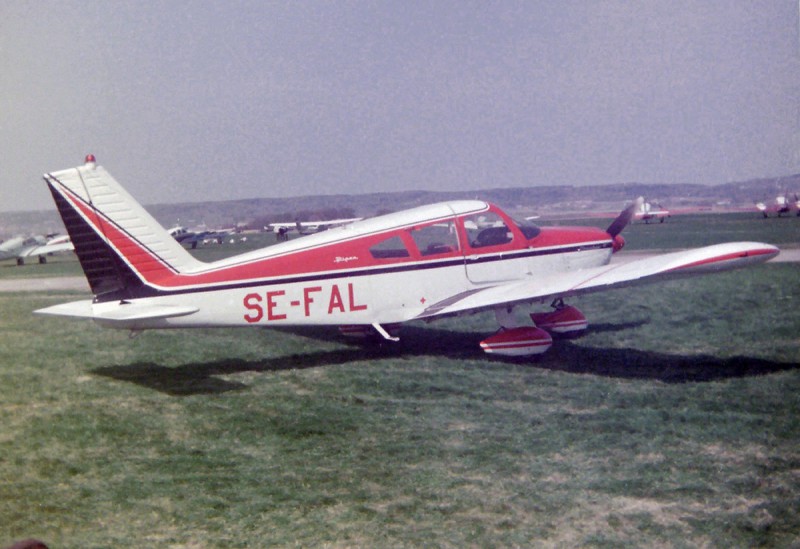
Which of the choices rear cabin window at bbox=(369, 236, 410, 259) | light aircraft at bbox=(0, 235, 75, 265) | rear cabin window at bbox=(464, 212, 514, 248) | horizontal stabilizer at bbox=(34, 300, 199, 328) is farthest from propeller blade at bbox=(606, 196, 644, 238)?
light aircraft at bbox=(0, 235, 75, 265)

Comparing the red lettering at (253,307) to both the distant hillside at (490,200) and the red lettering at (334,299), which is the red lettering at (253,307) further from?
the distant hillside at (490,200)

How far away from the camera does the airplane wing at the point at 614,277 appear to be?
6793mm

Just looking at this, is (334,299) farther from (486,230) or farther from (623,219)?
(623,219)

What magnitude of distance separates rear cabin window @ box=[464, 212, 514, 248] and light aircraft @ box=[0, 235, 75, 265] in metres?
34.7

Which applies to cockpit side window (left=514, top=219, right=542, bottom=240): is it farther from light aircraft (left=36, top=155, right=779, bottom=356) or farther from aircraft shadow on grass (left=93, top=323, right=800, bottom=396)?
aircraft shadow on grass (left=93, top=323, right=800, bottom=396)

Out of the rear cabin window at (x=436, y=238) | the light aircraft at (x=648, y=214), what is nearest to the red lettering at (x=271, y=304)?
the rear cabin window at (x=436, y=238)

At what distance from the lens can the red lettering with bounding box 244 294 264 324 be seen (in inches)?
322

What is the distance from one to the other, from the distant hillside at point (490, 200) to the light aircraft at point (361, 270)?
46.4 inches

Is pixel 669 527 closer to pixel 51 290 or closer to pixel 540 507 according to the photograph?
pixel 540 507

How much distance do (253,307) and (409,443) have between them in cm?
330

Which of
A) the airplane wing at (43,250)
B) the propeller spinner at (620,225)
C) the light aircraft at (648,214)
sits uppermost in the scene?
the airplane wing at (43,250)

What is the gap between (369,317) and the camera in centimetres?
894

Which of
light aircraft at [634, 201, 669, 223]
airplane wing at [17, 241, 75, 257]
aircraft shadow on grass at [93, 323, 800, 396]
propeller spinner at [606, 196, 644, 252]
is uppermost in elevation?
airplane wing at [17, 241, 75, 257]

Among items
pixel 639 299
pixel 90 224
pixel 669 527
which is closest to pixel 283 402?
pixel 90 224
